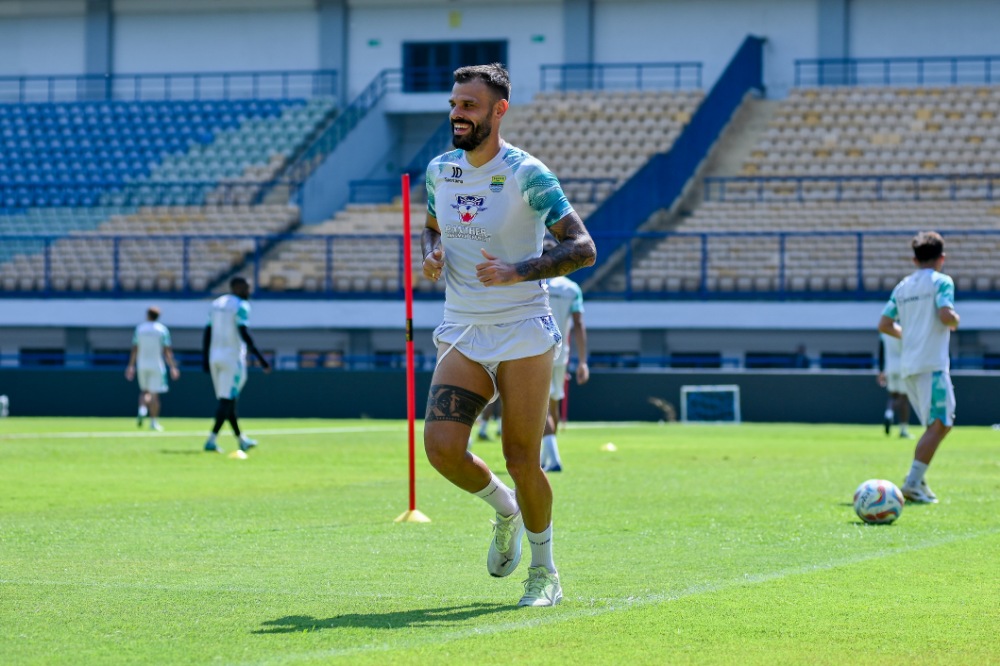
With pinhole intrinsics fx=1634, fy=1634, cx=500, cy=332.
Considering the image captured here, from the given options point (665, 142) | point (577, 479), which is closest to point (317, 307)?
point (665, 142)

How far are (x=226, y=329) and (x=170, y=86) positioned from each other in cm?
2851

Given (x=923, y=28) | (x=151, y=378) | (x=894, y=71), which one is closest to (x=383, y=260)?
(x=151, y=378)

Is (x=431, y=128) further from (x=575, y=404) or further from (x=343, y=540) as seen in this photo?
(x=343, y=540)

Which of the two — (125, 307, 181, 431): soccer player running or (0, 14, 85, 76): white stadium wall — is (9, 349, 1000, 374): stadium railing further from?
(0, 14, 85, 76): white stadium wall

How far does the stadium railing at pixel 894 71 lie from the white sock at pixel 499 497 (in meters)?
36.4

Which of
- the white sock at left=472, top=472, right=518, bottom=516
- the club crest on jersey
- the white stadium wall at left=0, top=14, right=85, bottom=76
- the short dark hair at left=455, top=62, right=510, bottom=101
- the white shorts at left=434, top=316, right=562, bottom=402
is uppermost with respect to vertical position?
the white stadium wall at left=0, top=14, right=85, bottom=76

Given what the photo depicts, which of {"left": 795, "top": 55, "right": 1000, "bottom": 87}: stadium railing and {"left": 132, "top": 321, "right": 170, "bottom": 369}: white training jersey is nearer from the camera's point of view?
{"left": 132, "top": 321, "right": 170, "bottom": 369}: white training jersey

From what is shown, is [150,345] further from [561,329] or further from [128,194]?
[128,194]

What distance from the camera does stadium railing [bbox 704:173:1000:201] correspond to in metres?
36.7

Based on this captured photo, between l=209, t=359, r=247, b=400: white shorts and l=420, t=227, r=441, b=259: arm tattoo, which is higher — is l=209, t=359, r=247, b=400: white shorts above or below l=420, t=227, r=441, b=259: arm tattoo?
below

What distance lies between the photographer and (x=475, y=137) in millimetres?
7625

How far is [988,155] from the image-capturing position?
38.2 metres

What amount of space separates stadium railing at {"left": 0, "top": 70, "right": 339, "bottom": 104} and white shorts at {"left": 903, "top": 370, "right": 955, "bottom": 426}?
3491 cm

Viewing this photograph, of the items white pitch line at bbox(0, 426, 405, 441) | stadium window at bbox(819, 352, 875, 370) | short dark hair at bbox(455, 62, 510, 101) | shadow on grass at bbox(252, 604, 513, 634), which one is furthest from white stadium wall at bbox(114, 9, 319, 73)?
shadow on grass at bbox(252, 604, 513, 634)
